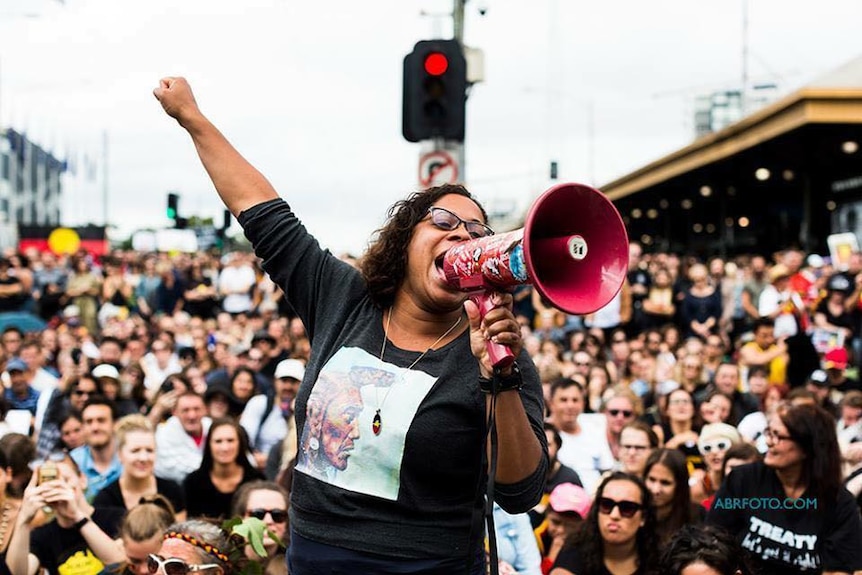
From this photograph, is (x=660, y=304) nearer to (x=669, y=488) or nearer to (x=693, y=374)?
(x=693, y=374)

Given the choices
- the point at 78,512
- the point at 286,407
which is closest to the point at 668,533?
the point at 78,512

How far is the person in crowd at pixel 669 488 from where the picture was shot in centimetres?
579

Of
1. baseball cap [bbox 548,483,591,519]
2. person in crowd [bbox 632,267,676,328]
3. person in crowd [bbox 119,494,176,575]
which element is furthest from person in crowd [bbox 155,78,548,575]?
person in crowd [bbox 632,267,676,328]

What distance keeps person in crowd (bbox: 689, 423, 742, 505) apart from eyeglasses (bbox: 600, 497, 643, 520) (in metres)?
1.49

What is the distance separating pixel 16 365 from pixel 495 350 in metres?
9.05

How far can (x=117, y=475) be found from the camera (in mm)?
6926

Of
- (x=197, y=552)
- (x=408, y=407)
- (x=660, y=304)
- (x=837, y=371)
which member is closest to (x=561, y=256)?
(x=408, y=407)

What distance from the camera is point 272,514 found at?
534 centimetres

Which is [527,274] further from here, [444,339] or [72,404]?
[72,404]

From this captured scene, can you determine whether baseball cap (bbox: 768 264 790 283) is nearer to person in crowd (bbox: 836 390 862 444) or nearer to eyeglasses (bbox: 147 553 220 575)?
person in crowd (bbox: 836 390 862 444)

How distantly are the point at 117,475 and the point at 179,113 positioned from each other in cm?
443

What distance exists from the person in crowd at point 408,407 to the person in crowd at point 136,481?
361 centimetres

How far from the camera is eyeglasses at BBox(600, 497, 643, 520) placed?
5.11m

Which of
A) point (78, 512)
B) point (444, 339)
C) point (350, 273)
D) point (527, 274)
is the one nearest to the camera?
point (527, 274)
